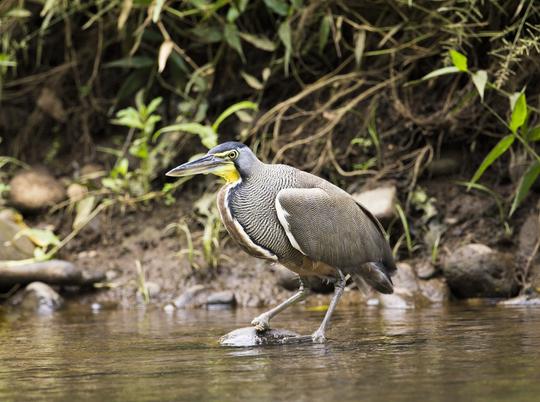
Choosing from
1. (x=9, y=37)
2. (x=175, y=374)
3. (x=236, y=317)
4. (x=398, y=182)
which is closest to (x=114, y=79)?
(x=9, y=37)

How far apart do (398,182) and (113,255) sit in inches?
98.1

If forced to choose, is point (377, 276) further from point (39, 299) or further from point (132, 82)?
point (132, 82)

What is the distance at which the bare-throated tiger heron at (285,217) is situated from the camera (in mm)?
5004

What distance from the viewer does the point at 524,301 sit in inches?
253

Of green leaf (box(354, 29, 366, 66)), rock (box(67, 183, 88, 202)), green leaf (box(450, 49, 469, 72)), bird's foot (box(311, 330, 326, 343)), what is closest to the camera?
bird's foot (box(311, 330, 326, 343))

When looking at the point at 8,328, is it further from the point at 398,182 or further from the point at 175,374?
the point at 398,182

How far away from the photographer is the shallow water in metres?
3.24

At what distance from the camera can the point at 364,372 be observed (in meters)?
3.59

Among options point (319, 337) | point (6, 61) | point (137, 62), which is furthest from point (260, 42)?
point (319, 337)

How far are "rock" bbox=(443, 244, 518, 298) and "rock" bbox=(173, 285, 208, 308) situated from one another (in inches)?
73.4

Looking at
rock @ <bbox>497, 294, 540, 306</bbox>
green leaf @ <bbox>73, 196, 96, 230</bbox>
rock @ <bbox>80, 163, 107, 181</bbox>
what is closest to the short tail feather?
rock @ <bbox>497, 294, 540, 306</bbox>

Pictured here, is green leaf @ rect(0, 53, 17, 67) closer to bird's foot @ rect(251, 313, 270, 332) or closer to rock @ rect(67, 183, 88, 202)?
rock @ rect(67, 183, 88, 202)

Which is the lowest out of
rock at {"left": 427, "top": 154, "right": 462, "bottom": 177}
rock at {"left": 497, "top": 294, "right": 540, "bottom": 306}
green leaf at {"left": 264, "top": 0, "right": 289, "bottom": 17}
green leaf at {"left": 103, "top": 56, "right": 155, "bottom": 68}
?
rock at {"left": 497, "top": 294, "right": 540, "bottom": 306}

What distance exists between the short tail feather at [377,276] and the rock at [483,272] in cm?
147
